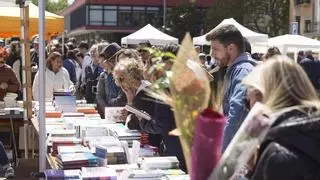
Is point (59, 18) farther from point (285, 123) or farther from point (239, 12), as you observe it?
point (239, 12)

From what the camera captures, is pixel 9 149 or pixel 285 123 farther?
pixel 9 149

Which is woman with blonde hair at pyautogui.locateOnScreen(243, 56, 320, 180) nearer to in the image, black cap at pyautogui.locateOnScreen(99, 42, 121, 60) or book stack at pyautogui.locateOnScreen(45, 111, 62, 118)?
book stack at pyautogui.locateOnScreen(45, 111, 62, 118)

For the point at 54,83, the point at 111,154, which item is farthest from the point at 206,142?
the point at 54,83

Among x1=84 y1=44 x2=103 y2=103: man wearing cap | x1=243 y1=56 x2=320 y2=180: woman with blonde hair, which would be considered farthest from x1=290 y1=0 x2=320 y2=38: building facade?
x1=243 y1=56 x2=320 y2=180: woman with blonde hair

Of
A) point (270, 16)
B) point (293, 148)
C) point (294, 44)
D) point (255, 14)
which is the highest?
point (255, 14)

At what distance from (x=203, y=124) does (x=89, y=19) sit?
57.0m

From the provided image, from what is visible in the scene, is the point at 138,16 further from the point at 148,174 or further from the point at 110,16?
the point at 148,174

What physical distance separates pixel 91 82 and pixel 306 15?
133ft

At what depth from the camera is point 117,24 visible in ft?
192

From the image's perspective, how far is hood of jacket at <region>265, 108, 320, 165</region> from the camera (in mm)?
2191

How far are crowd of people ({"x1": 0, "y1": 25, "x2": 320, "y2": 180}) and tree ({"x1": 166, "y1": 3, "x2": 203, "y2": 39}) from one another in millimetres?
39582

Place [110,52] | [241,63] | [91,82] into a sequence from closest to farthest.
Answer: [241,63], [110,52], [91,82]

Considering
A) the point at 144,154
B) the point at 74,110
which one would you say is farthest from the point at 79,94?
the point at 144,154

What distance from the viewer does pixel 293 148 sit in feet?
7.18
